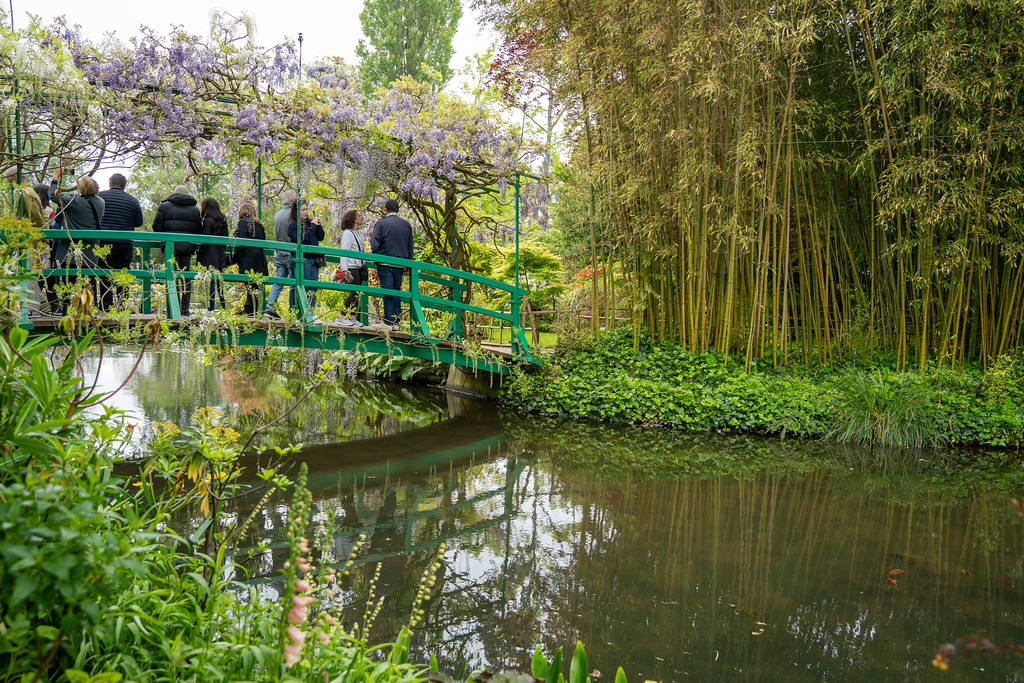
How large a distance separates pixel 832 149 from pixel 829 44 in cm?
106

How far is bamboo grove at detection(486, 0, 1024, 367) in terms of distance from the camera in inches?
247

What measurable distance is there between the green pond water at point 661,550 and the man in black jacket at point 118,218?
1.50 meters

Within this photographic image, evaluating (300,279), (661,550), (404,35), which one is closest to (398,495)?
(661,550)

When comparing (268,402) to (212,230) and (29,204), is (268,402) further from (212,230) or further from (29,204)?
(29,204)

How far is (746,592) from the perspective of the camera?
341 centimetres

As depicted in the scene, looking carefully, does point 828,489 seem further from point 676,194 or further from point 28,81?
point 28,81

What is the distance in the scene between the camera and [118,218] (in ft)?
19.6

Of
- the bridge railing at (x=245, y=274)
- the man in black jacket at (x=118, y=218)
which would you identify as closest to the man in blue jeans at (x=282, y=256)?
the bridge railing at (x=245, y=274)

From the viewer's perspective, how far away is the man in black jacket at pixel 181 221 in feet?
20.0

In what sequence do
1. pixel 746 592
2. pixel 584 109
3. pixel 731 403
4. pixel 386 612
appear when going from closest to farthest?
1. pixel 386 612
2. pixel 746 592
3. pixel 731 403
4. pixel 584 109

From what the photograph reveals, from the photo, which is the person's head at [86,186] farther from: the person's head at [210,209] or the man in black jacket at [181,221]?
the person's head at [210,209]

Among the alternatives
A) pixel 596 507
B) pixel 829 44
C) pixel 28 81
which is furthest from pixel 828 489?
pixel 28 81

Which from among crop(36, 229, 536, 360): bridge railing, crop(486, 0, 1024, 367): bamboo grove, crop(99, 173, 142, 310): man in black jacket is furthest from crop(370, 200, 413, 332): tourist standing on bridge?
crop(486, 0, 1024, 367): bamboo grove

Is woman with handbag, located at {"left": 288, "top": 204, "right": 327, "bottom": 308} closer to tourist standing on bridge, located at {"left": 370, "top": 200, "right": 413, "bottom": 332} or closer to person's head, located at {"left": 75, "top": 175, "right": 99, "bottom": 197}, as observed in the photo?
tourist standing on bridge, located at {"left": 370, "top": 200, "right": 413, "bottom": 332}
